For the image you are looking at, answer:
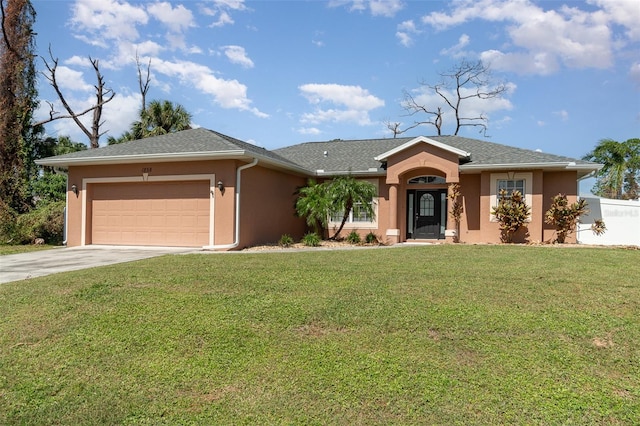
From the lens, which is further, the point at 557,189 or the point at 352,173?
the point at 352,173

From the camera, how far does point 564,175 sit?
1501 cm

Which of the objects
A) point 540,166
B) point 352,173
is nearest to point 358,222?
point 352,173

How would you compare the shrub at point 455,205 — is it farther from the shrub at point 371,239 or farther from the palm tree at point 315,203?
the palm tree at point 315,203

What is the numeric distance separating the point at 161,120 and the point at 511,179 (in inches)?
752

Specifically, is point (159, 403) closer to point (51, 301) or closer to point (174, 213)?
point (51, 301)

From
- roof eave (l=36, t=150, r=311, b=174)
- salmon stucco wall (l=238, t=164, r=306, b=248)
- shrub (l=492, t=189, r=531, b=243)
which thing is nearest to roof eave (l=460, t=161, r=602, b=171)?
shrub (l=492, t=189, r=531, b=243)

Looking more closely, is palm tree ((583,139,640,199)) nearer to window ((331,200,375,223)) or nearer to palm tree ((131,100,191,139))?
window ((331,200,375,223))

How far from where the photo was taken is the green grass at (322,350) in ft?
12.3

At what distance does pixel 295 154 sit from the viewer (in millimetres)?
20547

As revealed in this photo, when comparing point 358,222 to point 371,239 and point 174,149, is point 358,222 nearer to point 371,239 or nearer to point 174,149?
point 371,239

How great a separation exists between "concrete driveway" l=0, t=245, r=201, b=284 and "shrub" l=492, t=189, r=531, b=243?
34.2 ft

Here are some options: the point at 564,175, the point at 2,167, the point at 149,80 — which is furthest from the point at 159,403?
the point at 149,80

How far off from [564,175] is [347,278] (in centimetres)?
1145

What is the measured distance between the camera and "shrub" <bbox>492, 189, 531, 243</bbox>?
14.6 metres
